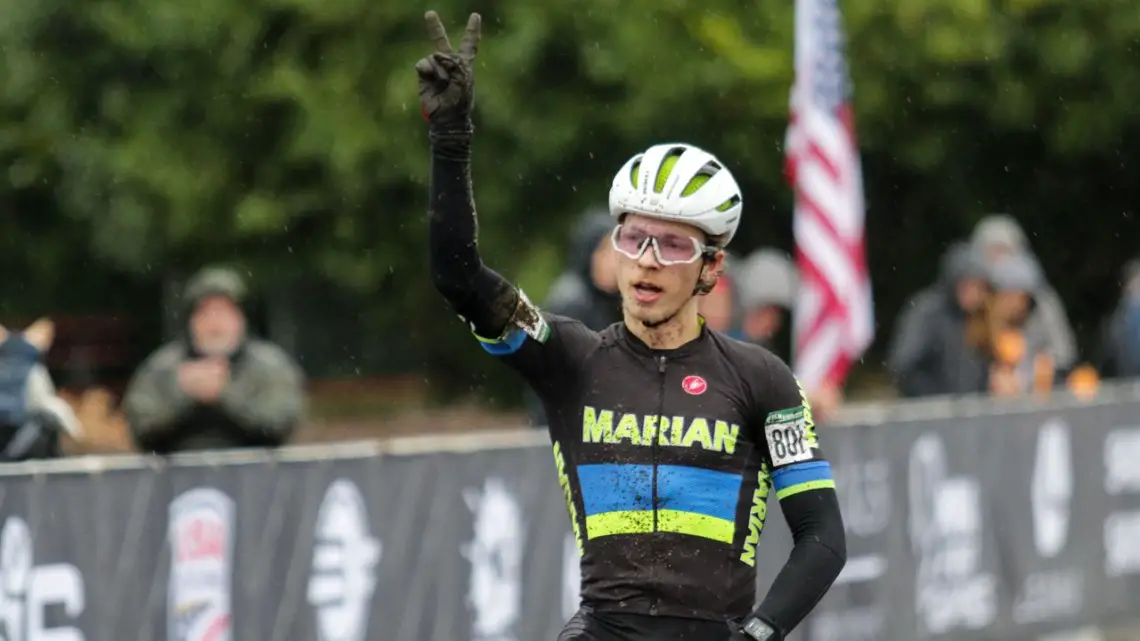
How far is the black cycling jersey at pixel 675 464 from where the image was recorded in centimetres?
555

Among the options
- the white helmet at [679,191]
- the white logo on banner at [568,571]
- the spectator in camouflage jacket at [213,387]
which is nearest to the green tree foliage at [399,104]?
the white logo on banner at [568,571]

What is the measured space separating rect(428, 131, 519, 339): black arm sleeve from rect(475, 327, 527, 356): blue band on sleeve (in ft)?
0.31

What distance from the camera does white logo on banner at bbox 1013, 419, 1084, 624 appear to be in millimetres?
13516

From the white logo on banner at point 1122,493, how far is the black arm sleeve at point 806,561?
897cm

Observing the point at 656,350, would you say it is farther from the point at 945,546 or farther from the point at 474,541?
the point at 945,546

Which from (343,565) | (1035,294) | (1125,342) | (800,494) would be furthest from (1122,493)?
(800,494)

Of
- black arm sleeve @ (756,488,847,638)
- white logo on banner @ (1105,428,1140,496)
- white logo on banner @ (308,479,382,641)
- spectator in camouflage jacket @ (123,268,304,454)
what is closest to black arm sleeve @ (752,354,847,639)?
black arm sleeve @ (756,488,847,638)

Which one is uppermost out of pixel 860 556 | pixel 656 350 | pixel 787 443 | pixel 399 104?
pixel 399 104

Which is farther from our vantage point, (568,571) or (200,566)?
(568,571)

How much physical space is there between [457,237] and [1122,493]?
9909 millimetres

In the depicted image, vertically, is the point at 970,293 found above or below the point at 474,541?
above

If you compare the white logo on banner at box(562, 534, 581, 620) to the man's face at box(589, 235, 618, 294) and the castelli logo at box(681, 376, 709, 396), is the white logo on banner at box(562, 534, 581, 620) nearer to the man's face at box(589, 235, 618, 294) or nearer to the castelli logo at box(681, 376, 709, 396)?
the man's face at box(589, 235, 618, 294)

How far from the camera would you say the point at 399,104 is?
55.6ft

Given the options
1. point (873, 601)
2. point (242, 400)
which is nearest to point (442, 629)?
point (242, 400)
